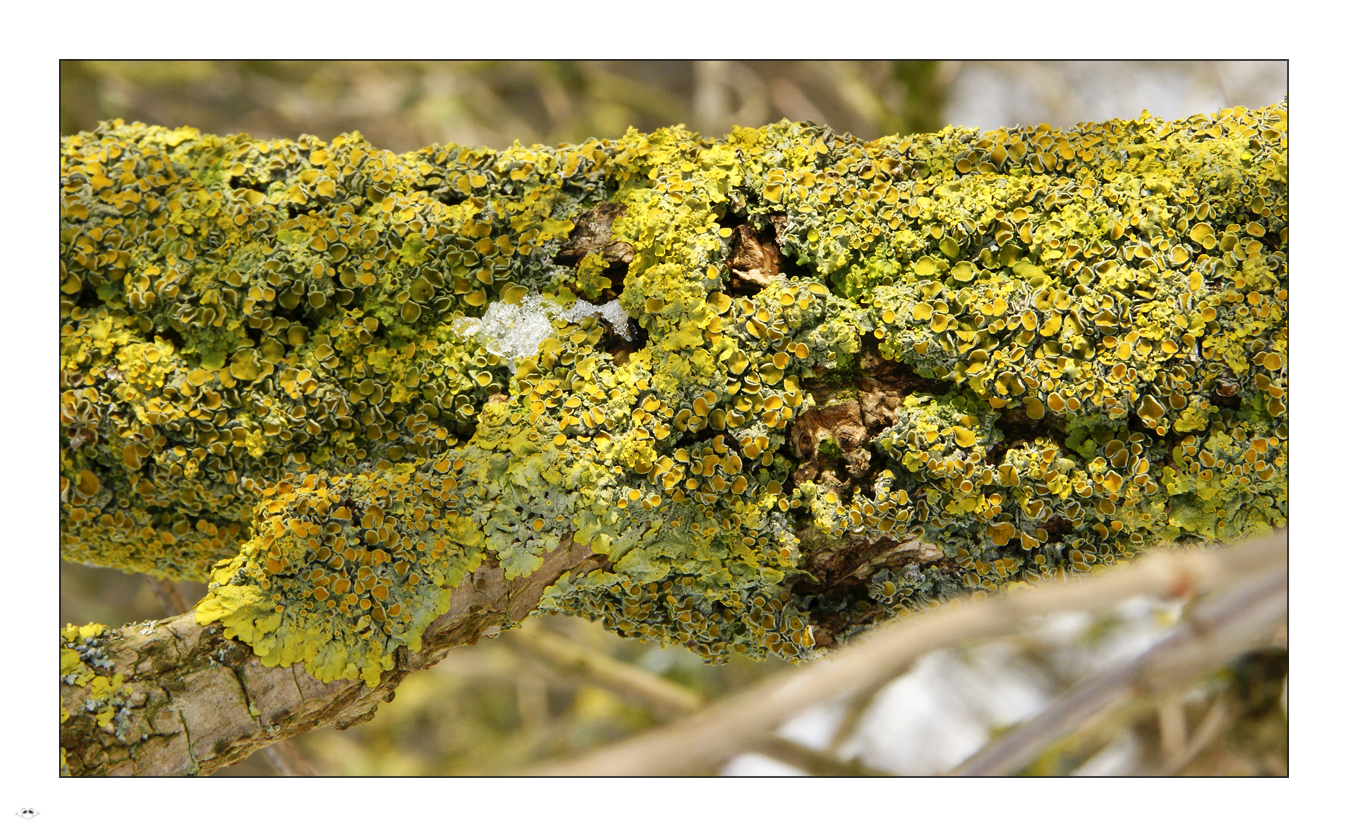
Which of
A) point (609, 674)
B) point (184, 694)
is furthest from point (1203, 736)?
point (609, 674)

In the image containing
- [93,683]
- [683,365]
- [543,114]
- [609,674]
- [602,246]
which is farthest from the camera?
[543,114]

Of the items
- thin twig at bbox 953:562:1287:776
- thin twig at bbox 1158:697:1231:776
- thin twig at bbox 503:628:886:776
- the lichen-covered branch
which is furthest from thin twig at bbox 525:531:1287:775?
thin twig at bbox 503:628:886:776

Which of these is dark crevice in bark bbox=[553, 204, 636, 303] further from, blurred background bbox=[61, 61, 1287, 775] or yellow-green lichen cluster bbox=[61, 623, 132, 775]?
blurred background bbox=[61, 61, 1287, 775]

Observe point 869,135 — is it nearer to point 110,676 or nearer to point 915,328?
point 915,328

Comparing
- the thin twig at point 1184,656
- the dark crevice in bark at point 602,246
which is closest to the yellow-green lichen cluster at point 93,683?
the dark crevice in bark at point 602,246

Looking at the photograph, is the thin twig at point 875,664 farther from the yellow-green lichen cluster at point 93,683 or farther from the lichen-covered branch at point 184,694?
the yellow-green lichen cluster at point 93,683

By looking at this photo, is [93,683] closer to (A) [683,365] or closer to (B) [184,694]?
(B) [184,694]

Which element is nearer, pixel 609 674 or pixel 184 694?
pixel 184 694
